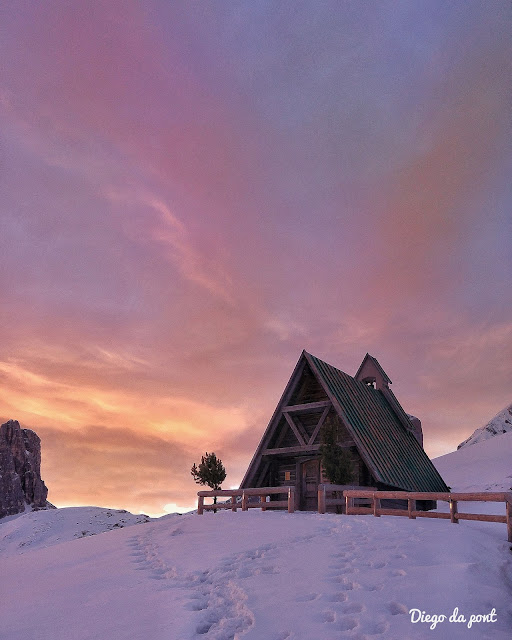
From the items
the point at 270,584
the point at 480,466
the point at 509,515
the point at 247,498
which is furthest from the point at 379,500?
the point at 480,466

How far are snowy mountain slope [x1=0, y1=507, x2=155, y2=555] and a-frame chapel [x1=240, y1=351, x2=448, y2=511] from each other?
1803 cm

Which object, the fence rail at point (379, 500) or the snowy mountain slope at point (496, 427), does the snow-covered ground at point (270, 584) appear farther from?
the snowy mountain slope at point (496, 427)

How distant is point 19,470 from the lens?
73.5 metres

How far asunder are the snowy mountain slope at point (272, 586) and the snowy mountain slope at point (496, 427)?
106m

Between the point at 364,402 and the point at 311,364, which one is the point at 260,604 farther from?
the point at 364,402

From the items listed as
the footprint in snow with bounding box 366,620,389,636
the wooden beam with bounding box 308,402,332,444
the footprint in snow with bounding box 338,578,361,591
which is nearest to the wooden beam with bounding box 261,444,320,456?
the wooden beam with bounding box 308,402,332,444

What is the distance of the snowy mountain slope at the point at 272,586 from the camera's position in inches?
319

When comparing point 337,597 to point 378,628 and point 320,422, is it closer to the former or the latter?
point 378,628

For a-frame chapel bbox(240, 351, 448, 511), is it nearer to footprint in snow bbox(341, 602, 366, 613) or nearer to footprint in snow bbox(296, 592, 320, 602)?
footprint in snow bbox(296, 592, 320, 602)

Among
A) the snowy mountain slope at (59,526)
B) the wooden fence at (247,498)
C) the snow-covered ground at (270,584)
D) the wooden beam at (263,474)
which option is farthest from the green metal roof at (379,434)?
the snowy mountain slope at (59,526)

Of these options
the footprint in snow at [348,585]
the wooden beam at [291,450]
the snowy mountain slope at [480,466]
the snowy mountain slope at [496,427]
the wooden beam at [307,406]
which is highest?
the snowy mountain slope at [496,427]

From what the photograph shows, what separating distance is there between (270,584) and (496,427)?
4713 inches

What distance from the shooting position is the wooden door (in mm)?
25000

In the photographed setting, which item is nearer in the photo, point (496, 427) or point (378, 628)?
point (378, 628)
